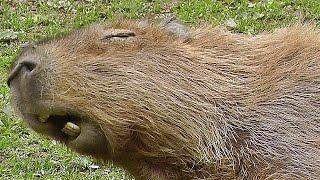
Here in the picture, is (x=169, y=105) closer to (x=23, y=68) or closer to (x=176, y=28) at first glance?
(x=176, y=28)

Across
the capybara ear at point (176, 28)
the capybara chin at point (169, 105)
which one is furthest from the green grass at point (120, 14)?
the capybara chin at point (169, 105)

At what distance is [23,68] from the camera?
403 cm

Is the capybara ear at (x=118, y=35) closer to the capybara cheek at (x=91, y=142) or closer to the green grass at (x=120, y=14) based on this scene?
the capybara cheek at (x=91, y=142)

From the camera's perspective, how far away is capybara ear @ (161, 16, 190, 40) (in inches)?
169

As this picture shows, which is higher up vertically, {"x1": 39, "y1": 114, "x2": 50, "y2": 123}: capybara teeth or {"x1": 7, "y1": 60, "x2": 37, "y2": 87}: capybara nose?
{"x1": 7, "y1": 60, "x2": 37, "y2": 87}: capybara nose

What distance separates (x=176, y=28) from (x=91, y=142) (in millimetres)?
803

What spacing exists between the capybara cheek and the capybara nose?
38 centimetres

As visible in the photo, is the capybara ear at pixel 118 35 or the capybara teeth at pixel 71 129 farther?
the capybara ear at pixel 118 35

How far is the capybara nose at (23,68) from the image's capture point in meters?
4.01

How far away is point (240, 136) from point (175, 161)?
346mm

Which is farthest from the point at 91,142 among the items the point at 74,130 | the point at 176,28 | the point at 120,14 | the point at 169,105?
the point at 120,14

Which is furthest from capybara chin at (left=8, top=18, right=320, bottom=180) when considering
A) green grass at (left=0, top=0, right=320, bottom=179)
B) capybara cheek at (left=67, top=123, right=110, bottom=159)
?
green grass at (left=0, top=0, right=320, bottom=179)

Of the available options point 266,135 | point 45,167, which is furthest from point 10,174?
point 266,135

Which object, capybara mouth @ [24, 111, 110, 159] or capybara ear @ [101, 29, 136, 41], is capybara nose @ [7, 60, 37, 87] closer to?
capybara mouth @ [24, 111, 110, 159]
